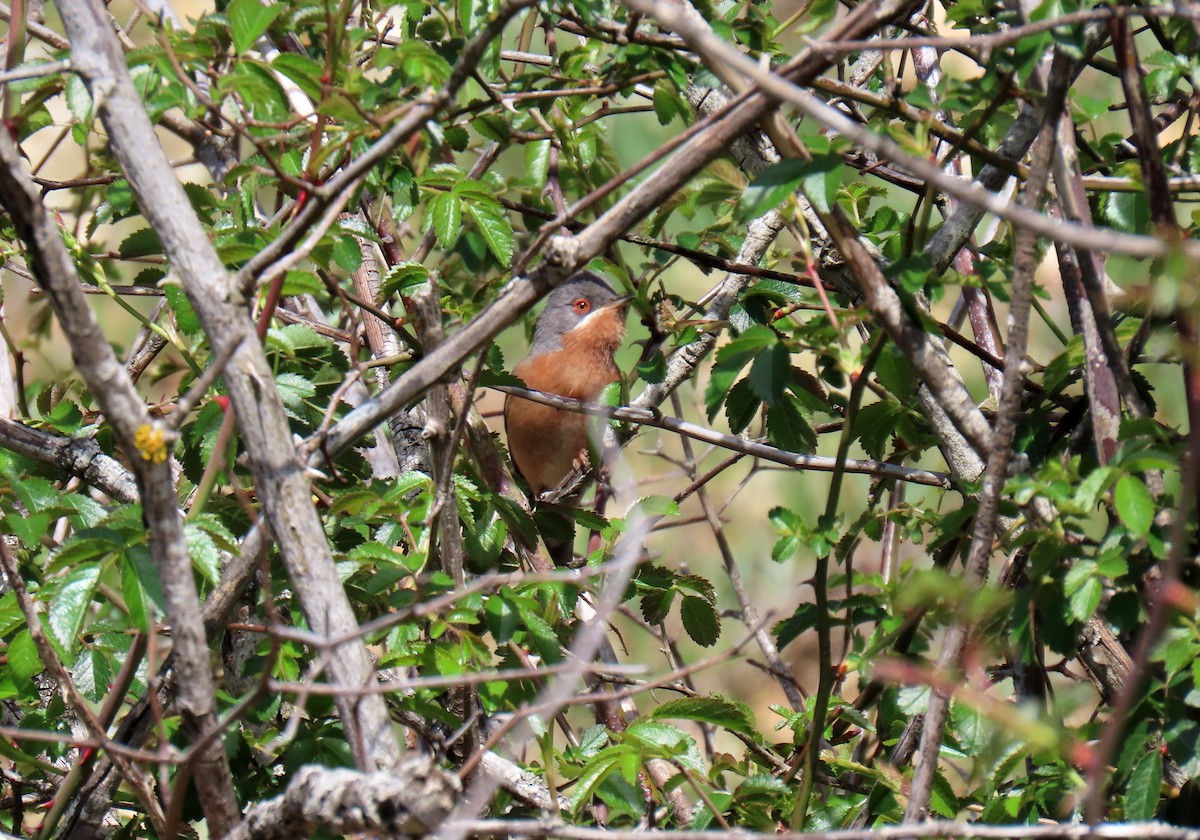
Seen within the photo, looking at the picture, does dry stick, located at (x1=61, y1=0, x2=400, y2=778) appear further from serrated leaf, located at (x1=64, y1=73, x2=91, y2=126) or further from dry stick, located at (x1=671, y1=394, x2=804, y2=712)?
dry stick, located at (x1=671, y1=394, x2=804, y2=712)

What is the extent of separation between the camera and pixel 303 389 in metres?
2.67

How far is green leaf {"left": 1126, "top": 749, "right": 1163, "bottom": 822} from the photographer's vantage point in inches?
83.4

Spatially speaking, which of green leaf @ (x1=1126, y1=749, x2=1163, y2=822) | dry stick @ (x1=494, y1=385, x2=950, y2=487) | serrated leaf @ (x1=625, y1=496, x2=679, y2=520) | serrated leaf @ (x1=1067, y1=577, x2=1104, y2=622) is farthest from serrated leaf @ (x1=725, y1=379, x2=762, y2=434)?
green leaf @ (x1=1126, y1=749, x2=1163, y2=822)

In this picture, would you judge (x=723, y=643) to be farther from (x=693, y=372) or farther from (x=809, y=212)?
(x=809, y=212)

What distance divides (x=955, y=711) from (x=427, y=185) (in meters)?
1.77

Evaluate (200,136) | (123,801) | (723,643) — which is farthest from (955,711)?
(723,643)

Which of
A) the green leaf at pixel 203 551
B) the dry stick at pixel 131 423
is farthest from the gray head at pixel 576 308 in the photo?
the dry stick at pixel 131 423

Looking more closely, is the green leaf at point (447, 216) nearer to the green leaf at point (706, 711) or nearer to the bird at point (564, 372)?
the green leaf at point (706, 711)

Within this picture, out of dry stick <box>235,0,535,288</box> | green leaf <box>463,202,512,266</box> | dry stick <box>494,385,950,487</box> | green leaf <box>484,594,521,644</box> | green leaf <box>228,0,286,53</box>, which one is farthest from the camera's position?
green leaf <box>463,202,512,266</box>

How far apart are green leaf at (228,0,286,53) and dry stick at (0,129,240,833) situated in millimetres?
777

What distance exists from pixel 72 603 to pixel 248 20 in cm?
118

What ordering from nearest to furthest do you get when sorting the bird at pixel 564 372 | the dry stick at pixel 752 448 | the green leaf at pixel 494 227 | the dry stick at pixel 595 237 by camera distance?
1. the dry stick at pixel 595 237
2. the dry stick at pixel 752 448
3. the green leaf at pixel 494 227
4. the bird at pixel 564 372

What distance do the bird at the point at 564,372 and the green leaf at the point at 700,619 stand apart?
202 centimetres

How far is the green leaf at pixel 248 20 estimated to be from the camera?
7.55 ft
